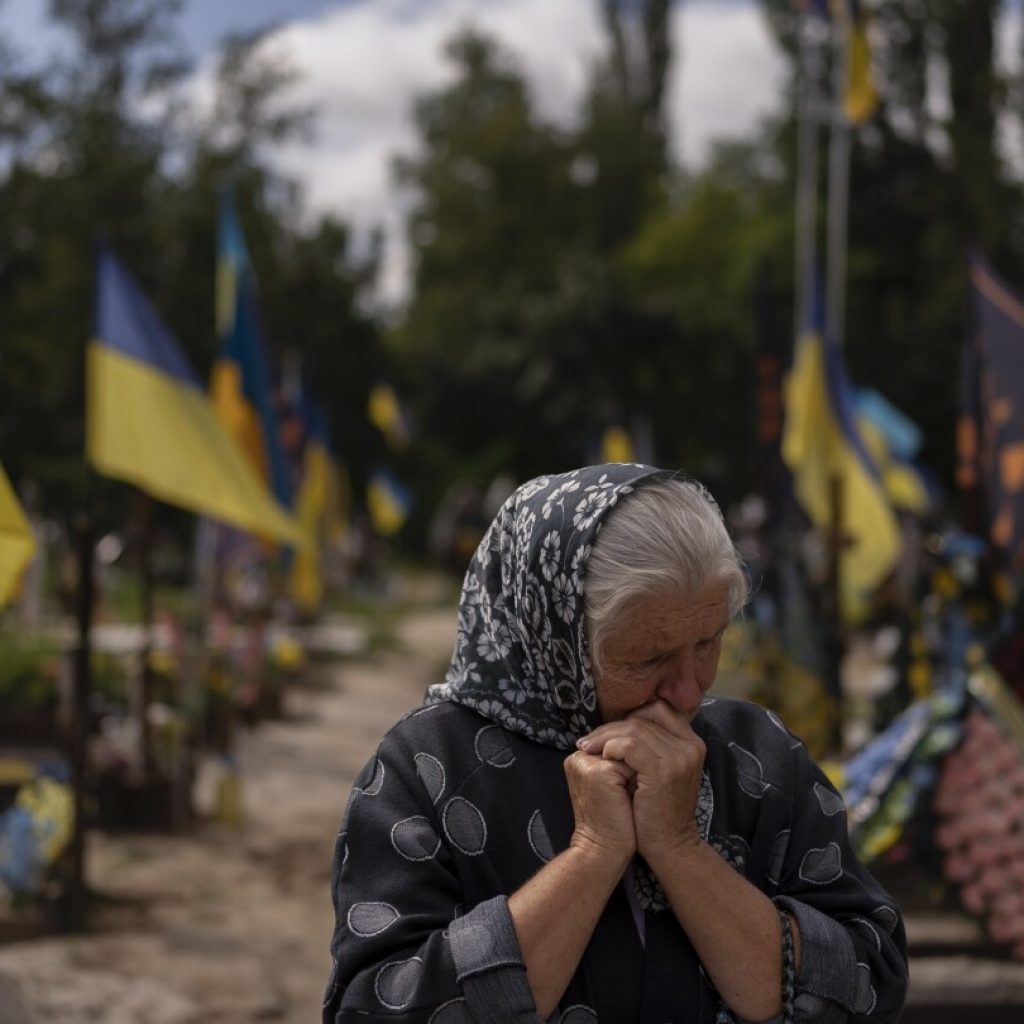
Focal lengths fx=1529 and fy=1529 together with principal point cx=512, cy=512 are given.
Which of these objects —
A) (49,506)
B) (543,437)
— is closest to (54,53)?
(49,506)

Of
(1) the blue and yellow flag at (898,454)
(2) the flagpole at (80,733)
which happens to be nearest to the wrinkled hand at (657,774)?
(2) the flagpole at (80,733)

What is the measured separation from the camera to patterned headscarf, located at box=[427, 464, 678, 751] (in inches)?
66.9

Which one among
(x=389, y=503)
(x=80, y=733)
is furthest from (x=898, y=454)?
(x=80, y=733)

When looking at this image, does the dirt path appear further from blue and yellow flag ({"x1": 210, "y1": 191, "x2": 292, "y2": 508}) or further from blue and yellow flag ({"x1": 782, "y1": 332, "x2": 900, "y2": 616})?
blue and yellow flag ({"x1": 782, "y1": 332, "x2": 900, "y2": 616})

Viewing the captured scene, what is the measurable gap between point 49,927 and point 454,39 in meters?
41.7

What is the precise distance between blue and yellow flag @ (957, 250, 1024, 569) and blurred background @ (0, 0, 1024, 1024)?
2 centimetres

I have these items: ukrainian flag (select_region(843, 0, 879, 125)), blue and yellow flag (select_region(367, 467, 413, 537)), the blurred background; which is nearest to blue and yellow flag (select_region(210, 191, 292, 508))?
the blurred background

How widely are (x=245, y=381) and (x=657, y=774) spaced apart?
7.84 meters

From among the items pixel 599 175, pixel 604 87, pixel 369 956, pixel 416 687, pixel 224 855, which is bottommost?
pixel 416 687

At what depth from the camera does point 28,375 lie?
15117mm

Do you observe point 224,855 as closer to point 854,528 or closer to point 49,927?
point 49,927

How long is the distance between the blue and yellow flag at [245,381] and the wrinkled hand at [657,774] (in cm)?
764

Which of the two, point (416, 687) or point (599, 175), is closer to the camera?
point (416, 687)

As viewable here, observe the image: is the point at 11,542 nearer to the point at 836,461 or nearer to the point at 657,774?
the point at 657,774
